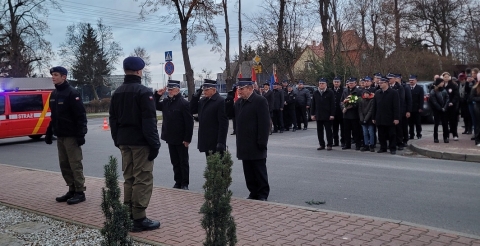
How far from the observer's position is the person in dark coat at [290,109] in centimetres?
1958

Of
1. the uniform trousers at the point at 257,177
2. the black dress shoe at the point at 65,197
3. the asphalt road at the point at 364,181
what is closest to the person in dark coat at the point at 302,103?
the asphalt road at the point at 364,181

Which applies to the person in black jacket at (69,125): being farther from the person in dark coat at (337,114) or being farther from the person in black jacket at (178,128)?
the person in dark coat at (337,114)

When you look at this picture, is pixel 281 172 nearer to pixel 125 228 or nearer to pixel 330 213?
pixel 330 213

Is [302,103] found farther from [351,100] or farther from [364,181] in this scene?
[364,181]

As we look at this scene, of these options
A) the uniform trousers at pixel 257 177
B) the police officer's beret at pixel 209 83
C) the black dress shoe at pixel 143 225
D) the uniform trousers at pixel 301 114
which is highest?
the police officer's beret at pixel 209 83

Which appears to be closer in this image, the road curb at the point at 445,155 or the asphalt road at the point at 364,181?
the asphalt road at the point at 364,181

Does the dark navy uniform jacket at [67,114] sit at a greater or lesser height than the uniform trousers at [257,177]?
greater

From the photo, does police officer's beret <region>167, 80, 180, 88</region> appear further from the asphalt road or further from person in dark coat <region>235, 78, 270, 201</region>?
the asphalt road

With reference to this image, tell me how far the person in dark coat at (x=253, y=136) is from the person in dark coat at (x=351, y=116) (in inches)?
236

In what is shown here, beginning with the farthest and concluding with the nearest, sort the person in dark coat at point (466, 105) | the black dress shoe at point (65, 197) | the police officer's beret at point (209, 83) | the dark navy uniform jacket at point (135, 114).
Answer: the person in dark coat at point (466, 105)
the police officer's beret at point (209, 83)
the black dress shoe at point (65, 197)
the dark navy uniform jacket at point (135, 114)

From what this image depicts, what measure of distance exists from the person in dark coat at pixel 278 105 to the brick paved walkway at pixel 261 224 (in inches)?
435

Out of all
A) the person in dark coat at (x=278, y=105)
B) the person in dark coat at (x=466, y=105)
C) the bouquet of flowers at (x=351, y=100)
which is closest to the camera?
the bouquet of flowers at (x=351, y=100)

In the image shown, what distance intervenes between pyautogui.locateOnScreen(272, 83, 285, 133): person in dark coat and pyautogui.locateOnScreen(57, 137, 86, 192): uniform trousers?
11.8m

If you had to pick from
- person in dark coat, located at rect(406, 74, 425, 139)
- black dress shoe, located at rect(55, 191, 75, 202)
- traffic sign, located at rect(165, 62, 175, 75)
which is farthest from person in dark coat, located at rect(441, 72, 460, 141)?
traffic sign, located at rect(165, 62, 175, 75)
